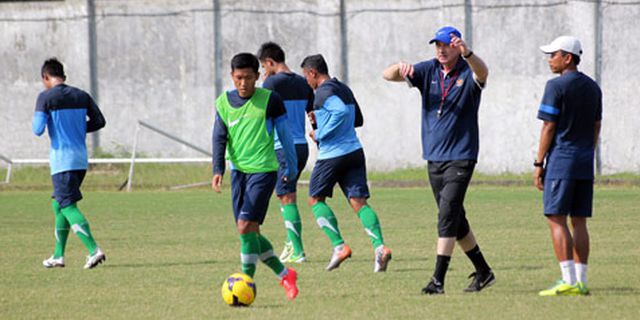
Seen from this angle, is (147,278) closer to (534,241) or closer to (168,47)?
(534,241)

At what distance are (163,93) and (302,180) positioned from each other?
4.82 m

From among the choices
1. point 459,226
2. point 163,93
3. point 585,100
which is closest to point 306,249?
point 459,226

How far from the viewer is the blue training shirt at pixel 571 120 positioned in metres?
10.1

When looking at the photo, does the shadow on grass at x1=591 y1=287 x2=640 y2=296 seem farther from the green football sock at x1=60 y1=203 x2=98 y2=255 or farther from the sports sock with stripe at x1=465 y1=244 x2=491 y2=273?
the green football sock at x1=60 y1=203 x2=98 y2=255

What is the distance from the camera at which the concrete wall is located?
28797mm

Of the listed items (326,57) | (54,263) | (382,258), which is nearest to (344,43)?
(326,57)

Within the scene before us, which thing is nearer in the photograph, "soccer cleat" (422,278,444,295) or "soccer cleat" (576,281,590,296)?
"soccer cleat" (576,281,590,296)

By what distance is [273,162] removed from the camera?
10328 mm

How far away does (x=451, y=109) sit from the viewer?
10.5 metres

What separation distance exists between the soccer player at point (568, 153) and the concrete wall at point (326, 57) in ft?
61.8

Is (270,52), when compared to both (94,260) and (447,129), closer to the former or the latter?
(94,260)

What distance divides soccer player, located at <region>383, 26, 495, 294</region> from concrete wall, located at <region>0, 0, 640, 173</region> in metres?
18.7

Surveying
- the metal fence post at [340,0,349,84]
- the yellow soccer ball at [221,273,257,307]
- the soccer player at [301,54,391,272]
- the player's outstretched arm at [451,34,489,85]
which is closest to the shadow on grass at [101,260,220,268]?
the soccer player at [301,54,391,272]

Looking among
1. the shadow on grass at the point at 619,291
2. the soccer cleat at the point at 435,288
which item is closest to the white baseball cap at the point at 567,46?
the shadow on grass at the point at 619,291
